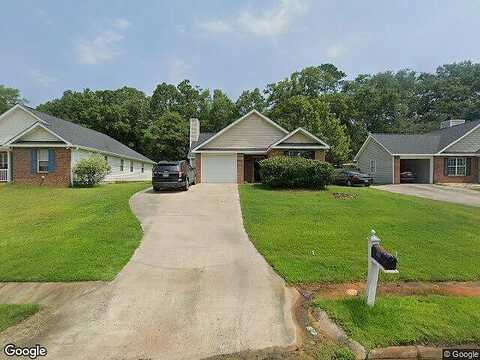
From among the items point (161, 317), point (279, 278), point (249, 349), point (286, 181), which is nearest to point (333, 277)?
point (279, 278)

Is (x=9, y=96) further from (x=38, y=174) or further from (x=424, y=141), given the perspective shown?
(x=424, y=141)

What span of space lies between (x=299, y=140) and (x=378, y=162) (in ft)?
35.9

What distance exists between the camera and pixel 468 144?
90.6 ft

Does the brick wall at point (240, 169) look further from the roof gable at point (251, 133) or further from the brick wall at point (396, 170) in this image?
the brick wall at point (396, 170)

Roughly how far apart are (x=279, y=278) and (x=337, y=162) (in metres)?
34.8

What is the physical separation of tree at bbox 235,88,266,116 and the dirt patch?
4433 cm

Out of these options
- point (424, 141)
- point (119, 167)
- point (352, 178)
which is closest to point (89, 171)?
point (119, 167)

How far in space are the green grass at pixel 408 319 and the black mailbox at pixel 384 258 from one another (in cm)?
72

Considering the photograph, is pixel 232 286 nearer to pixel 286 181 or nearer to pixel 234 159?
pixel 286 181

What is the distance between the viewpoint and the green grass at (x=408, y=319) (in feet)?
12.7

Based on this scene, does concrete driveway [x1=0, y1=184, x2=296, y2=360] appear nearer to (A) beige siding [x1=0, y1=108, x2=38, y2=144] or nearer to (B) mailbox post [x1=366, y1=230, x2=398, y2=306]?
(B) mailbox post [x1=366, y1=230, x2=398, y2=306]

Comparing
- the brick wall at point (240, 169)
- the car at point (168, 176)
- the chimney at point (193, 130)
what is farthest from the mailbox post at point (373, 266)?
the chimney at point (193, 130)

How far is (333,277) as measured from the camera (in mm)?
5910

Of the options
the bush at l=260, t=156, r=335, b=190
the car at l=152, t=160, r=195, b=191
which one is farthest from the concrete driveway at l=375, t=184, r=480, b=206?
the car at l=152, t=160, r=195, b=191
